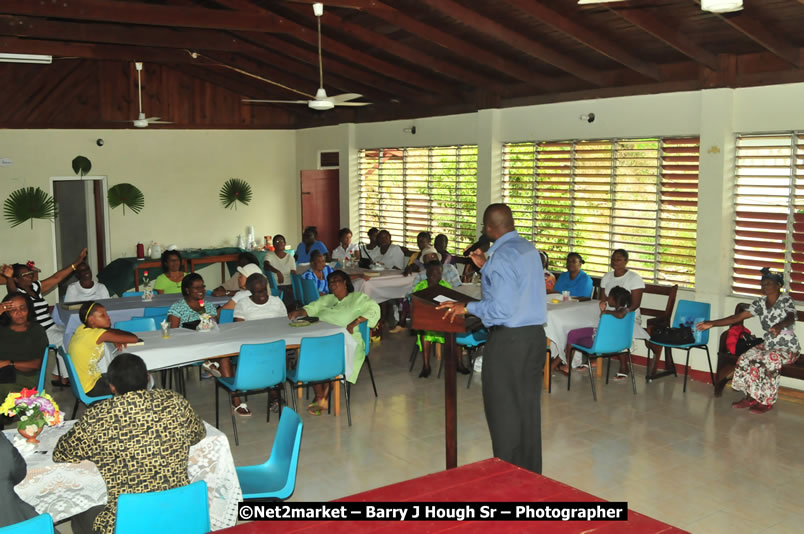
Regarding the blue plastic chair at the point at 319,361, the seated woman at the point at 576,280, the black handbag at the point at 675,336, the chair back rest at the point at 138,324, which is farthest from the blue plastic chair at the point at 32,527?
the seated woman at the point at 576,280

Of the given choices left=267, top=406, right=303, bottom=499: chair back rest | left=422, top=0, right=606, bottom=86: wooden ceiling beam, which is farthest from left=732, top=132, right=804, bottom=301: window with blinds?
left=267, top=406, right=303, bottom=499: chair back rest

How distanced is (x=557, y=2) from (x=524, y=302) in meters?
4.60

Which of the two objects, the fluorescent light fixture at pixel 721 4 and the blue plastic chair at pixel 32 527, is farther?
the fluorescent light fixture at pixel 721 4

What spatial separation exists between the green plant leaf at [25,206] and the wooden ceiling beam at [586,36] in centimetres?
870

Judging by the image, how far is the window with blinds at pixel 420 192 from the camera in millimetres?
12422

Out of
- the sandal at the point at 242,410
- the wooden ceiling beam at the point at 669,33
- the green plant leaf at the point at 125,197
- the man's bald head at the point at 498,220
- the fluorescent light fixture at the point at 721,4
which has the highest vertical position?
the wooden ceiling beam at the point at 669,33

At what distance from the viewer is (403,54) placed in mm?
10234

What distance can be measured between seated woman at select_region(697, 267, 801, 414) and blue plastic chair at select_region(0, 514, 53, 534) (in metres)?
6.52

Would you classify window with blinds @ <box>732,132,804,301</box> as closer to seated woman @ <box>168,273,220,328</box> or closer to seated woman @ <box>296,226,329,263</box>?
Answer: seated woman @ <box>168,273,220,328</box>

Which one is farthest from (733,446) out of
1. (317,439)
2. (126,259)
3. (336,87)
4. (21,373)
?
(126,259)

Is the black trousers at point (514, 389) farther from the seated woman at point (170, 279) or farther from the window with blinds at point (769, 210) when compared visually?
the seated woman at point (170, 279)

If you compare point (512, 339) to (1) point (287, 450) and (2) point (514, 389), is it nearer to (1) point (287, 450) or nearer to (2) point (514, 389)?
(2) point (514, 389)

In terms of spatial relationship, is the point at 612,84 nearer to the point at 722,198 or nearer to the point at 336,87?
the point at 722,198

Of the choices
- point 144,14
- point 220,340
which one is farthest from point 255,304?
point 144,14
